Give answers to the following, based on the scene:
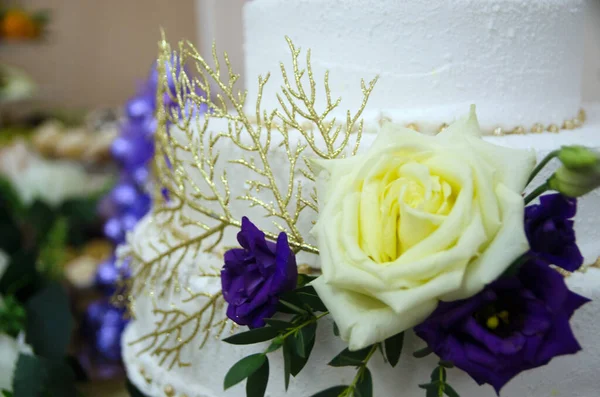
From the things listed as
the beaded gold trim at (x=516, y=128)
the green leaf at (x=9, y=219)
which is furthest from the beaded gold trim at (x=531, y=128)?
the green leaf at (x=9, y=219)

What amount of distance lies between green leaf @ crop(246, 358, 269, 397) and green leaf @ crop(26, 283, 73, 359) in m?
0.50

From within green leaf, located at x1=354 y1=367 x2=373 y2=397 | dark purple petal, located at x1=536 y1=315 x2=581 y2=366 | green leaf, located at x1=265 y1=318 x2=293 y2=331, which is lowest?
green leaf, located at x1=354 y1=367 x2=373 y2=397

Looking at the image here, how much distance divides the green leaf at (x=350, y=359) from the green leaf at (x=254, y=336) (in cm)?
6

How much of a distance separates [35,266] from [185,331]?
0.62 metres

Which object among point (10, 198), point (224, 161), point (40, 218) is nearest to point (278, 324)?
point (224, 161)

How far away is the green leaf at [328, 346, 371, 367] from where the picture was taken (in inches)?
16.7

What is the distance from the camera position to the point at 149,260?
68 centimetres

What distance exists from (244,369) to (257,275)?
0.08 metres

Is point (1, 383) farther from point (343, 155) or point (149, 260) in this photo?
point (343, 155)

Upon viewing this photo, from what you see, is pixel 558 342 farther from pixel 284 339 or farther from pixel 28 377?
pixel 28 377

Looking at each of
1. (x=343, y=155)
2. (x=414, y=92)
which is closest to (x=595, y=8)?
(x=414, y=92)

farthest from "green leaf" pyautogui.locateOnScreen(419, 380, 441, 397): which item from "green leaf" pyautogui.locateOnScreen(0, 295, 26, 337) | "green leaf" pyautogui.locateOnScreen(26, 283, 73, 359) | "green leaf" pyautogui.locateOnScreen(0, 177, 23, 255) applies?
"green leaf" pyautogui.locateOnScreen(0, 177, 23, 255)

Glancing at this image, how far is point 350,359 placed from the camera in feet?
1.38

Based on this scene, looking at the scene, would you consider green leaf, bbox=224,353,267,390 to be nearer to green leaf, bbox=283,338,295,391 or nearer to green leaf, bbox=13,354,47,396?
green leaf, bbox=283,338,295,391
